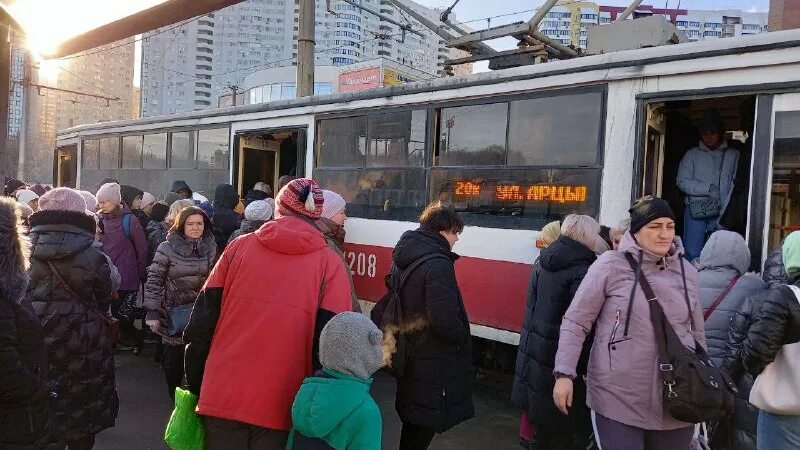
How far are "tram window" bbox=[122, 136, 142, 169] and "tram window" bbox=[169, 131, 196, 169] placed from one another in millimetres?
1046

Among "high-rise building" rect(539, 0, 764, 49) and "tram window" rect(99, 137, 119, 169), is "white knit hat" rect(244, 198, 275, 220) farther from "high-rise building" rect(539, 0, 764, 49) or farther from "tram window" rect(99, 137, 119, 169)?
"high-rise building" rect(539, 0, 764, 49)

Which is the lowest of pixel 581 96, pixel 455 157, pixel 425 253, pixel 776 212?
pixel 425 253

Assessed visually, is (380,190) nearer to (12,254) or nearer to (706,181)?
(706,181)

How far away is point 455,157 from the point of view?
5.57 meters

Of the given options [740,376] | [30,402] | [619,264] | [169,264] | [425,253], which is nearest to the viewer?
[30,402]

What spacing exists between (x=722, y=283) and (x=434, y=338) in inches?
64.5

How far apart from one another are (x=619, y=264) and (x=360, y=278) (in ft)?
12.7

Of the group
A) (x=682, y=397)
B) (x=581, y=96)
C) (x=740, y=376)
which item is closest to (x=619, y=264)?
(x=682, y=397)

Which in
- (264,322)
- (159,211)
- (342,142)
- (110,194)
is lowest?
(264,322)

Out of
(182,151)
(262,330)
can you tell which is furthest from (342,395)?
(182,151)

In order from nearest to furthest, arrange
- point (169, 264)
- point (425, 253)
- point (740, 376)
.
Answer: point (740, 376) → point (425, 253) → point (169, 264)

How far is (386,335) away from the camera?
350cm

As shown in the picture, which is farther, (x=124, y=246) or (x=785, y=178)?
(x=124, y=246)

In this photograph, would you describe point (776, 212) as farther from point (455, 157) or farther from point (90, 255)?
point (90, 255)
